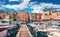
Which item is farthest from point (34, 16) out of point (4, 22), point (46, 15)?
point (4, 22)

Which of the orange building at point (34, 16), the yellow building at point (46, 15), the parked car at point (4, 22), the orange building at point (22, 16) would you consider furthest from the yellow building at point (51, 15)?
the parked car at point (4, 22)

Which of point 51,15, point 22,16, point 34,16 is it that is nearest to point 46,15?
point 51,15

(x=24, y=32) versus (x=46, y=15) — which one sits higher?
(x=46, y=15)

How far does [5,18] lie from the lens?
8.61ft

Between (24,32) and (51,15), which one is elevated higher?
(51,15)

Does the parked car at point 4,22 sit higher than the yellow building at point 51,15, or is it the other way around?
the yellow building at point 51,15

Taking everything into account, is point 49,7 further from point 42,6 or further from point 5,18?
point 5,18

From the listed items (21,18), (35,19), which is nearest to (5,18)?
(21,18)

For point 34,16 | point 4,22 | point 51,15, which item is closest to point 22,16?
point 34,16

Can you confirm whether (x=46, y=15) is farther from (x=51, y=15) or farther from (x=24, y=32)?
(x=24, y=32)

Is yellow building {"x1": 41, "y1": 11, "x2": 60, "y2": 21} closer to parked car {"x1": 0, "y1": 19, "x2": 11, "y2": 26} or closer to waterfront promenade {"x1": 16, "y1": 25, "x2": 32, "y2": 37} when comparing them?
waterfront promenade {"x1": 16, "y1": 25, "x2": 32, "y2": 37}

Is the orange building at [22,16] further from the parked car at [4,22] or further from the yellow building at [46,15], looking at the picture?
the yellow building at [46,15]

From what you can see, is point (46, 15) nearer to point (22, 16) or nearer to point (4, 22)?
point (22, 16)

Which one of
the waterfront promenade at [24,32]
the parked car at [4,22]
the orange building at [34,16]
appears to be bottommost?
the waterfront promenade at [24,32]
